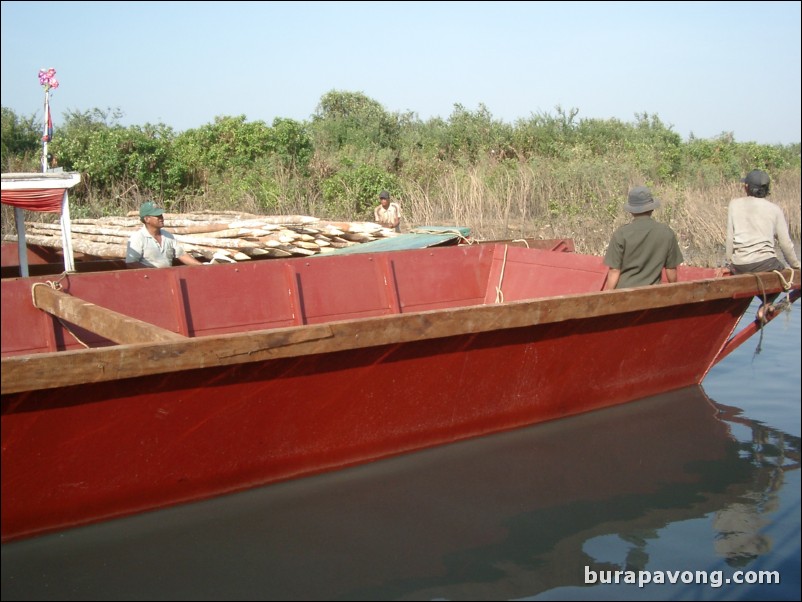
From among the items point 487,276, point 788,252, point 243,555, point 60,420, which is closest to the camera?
point 60,420

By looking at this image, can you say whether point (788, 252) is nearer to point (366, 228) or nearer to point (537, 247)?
point (537, 247)

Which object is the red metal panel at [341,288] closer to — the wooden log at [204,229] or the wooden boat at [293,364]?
the wooden boat at [293,364]

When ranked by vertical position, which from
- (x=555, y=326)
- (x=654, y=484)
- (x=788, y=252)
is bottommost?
(x=654, y=484)

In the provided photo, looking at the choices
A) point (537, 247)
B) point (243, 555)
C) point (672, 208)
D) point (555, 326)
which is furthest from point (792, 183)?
point (243, 555)

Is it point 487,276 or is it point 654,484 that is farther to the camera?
point 487,276

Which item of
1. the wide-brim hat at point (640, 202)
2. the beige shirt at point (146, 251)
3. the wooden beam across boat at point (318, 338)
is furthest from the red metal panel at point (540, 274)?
the beige shirt at point (146, 251)

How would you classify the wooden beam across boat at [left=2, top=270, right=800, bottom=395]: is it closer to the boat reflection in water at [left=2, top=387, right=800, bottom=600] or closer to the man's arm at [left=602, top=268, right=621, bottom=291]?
the man's arm at [left=602, top=268, right=621, bottom=291]

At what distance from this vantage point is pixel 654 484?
486cm

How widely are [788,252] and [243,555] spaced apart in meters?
4.53

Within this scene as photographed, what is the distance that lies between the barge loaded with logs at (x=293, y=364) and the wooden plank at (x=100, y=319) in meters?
0.01

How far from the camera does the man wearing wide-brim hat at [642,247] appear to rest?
5.73 meters

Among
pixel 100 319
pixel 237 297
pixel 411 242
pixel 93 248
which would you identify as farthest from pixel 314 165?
pixel 100 319

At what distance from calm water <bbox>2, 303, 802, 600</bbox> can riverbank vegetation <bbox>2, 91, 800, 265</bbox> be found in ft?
24.5

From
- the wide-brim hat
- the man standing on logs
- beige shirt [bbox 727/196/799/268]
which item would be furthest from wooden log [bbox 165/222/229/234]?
beige shirt [bbox 727/196/799/268]
